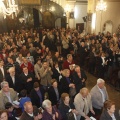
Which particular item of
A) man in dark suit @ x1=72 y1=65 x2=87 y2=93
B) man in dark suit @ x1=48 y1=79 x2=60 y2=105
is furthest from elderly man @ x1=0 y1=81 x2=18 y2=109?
man in dark suit @ x1=72 y1=65 x2=87 y2=93

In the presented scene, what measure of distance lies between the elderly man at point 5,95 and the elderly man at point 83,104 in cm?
166

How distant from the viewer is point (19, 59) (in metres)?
8.26

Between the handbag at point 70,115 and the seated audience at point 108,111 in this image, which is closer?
the seated audience at point 108,111

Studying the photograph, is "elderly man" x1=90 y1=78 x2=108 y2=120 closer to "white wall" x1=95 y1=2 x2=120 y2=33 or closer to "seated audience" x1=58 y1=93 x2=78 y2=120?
"seated audience" x1=58 y1=93 x2=78 y2=120

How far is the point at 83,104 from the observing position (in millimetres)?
4895

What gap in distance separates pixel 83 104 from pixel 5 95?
78.1 inches

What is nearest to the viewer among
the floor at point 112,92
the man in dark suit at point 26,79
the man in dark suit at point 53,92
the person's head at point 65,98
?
the person's head at point 65,98

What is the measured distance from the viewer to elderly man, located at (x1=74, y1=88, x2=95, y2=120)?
15.8ft

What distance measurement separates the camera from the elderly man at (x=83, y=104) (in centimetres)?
482

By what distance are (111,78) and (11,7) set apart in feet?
15.9

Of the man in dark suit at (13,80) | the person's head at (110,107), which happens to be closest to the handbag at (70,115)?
the person's head at (110,107)

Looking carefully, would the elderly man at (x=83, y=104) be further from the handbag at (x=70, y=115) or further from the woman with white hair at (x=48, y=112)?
the woman with white hair at (x=48, y=112)

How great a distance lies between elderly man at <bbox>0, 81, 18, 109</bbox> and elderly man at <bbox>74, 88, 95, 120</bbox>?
65.2 inches

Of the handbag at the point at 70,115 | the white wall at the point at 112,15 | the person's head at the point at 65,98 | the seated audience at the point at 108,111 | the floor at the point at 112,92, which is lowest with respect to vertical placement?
the floor at the point at 112,92
